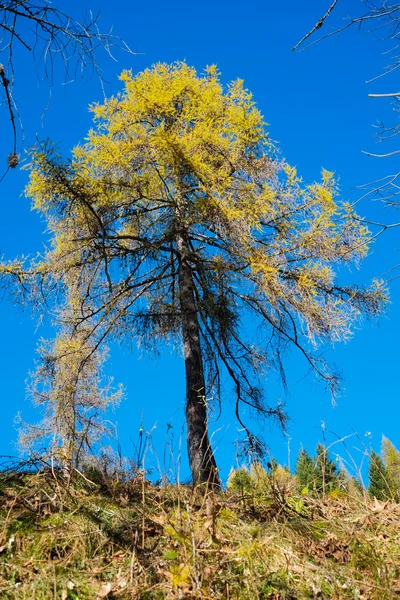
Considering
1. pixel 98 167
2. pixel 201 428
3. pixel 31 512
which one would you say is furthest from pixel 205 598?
pixel 98 167

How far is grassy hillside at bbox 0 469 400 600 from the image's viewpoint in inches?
97.6

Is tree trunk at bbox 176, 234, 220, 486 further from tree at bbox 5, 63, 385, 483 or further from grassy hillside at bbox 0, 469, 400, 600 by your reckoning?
grassy hillside at bbox 0, 469, 400, 600

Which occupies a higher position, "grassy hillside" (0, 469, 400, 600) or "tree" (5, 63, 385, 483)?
"tree" (5, 63, 385, 483)

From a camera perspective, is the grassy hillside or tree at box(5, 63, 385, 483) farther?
tree at box(5, 63, 385, 483)

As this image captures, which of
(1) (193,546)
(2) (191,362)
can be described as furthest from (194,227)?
(1) (193,546)

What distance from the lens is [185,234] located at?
32.3ft

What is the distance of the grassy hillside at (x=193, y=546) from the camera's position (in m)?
2.48

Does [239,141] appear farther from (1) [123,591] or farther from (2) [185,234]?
(1) [123,591]

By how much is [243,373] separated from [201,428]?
1647 millimetres

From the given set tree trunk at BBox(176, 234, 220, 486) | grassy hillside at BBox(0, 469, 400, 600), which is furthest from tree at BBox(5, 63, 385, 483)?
grassy hillside at BBox(0, 469, 400, 600)

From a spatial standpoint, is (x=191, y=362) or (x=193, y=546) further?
(x=191, y=362)

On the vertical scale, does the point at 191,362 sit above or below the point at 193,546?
above

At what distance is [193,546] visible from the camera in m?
2.35

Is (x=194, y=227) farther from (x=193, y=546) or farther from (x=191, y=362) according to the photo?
(x=193, y=546)
